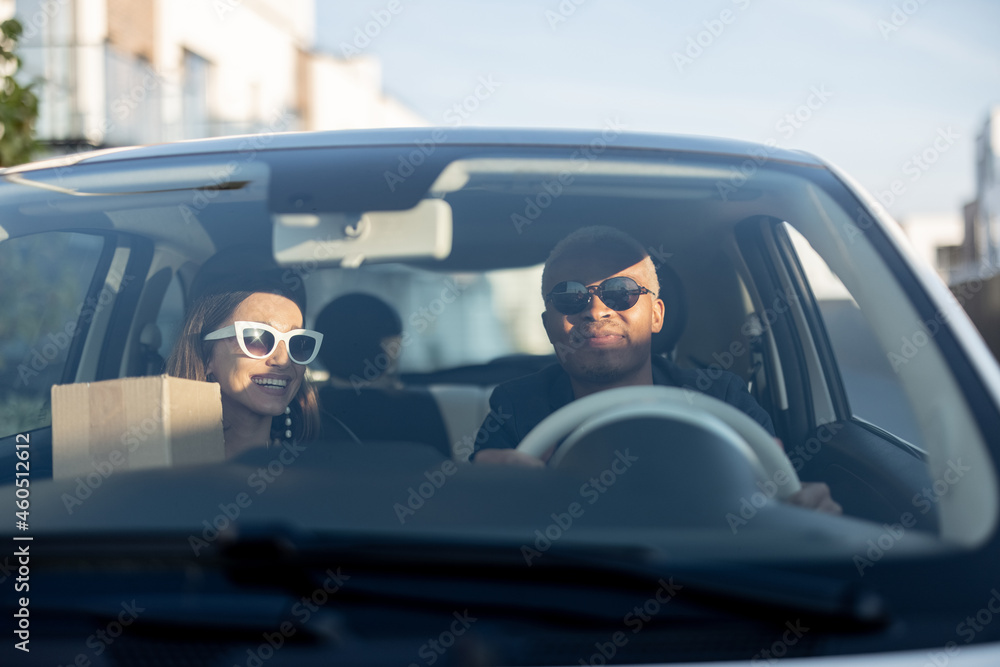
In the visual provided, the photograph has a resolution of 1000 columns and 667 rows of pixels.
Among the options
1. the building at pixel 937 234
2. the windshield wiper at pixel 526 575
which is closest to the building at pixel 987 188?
the building at pixel 937 234

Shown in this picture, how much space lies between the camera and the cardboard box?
4.87 feet

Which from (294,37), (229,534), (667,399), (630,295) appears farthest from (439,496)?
(294,37)

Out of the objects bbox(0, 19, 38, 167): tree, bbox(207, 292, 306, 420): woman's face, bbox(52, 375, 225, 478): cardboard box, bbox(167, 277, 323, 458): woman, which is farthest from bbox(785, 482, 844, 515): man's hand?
bbox(0, 19, 38, 167): tree

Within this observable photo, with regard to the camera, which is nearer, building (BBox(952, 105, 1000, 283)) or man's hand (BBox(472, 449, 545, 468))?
man's hand (BBox(472, 449, 545, 468))

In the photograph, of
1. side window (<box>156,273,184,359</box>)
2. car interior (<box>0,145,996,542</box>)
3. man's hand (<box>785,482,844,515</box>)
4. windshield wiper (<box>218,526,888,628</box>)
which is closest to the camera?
windshield wiper (<box>218,526,888,628</box>)

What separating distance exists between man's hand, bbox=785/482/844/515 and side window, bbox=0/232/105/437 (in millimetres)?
1248

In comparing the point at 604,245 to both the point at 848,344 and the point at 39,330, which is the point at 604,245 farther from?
the point at 39,330

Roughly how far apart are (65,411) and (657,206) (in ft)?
4.62

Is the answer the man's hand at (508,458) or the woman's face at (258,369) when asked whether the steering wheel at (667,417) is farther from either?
the woman's face at (258,369)

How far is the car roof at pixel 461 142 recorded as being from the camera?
6.10ft

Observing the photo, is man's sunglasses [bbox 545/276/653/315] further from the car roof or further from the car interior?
the car roof

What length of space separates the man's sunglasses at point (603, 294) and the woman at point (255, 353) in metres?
0.61

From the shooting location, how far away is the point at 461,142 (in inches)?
73.7

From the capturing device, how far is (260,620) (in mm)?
1108
